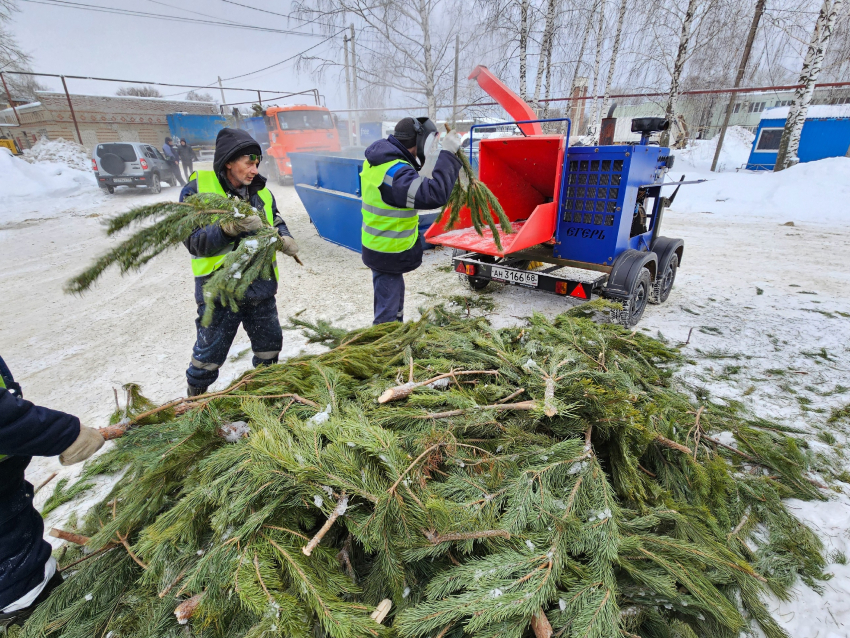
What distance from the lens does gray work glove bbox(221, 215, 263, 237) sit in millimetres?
2119

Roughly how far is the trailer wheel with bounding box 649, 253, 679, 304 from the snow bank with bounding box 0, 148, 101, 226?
49.4 feet

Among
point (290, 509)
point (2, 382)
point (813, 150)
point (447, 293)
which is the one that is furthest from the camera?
point (813, 150)

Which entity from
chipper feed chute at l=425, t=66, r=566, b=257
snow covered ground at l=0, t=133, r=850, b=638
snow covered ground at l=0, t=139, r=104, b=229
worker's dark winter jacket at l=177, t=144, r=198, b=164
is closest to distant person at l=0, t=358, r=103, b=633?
snow covered ground at l=0, t=133, r=850, b=638

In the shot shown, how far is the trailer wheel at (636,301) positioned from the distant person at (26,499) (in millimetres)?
4322

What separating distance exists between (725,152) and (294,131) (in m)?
22.1

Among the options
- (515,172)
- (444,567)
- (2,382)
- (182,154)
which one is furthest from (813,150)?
(182,154)

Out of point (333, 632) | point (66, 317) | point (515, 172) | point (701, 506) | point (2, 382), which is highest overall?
point (515, 172)

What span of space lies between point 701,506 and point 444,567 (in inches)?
49.3

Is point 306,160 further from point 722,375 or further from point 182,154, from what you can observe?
point 182,154

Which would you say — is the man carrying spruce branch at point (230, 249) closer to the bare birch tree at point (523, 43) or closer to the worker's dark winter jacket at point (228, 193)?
the worker's dark winter jacket at point (228, 193)

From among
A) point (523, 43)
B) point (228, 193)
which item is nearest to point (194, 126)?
point (523, 43)

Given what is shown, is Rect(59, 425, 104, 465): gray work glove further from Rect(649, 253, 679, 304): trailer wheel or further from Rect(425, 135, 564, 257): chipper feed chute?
Rect(649, 253, 679, 304): trailer wheel

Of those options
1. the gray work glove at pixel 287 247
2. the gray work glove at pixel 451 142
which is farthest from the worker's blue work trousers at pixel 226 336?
the gray work glove at pixel 451 142

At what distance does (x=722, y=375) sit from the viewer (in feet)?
11.3
